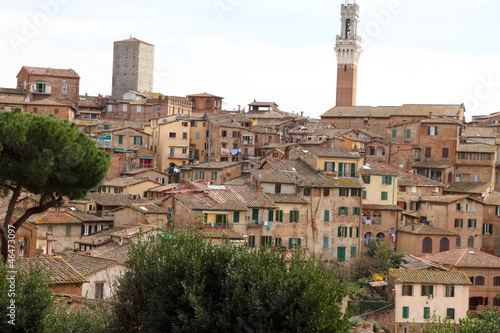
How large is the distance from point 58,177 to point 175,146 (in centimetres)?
4349

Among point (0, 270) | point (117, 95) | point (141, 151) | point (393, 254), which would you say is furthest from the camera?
point (117, 95)

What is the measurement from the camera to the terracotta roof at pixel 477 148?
68562 mm

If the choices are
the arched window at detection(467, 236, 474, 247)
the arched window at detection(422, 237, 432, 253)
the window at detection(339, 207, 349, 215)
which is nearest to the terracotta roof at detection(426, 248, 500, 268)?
the arched window at detection(422, 237, 432, 253)

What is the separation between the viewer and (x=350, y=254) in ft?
177

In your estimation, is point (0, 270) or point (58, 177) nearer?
point (0, 270)

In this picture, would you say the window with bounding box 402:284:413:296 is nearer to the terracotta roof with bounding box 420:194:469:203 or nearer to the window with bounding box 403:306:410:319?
the window with bounding box 403:306:410:319

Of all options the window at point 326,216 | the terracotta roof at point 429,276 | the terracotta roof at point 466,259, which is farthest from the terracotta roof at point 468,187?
the terracotta roof at point 429,276

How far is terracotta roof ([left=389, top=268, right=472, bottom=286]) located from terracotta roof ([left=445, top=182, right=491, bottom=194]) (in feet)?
59.8

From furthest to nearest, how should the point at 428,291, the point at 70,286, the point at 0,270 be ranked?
the point at 428,291, the point at 70,286, the point at 0,270

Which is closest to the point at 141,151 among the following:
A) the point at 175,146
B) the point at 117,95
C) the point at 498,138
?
the point at 175,146

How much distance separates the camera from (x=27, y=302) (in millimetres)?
21891

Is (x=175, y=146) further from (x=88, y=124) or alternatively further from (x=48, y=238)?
(x=48, y=238)

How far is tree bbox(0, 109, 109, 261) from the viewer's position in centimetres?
2736

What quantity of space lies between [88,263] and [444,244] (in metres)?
27.5
